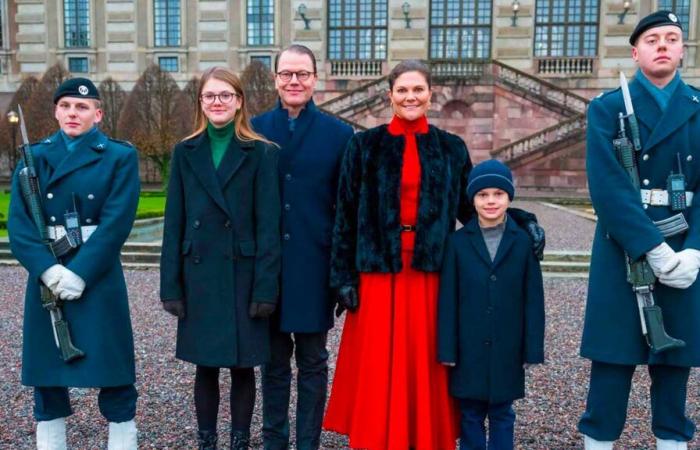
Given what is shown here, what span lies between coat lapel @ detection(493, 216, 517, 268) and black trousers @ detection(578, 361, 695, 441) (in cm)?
80

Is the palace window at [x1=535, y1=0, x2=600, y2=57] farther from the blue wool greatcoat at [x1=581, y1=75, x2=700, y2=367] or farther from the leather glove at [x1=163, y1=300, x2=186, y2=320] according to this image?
the leather glove at [x1=163, y1=300, x2=186, y2=320]

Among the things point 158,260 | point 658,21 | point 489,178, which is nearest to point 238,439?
point 489,178

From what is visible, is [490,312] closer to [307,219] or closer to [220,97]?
[307,219]

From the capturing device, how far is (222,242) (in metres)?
3.80

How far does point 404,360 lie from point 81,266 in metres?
1.90

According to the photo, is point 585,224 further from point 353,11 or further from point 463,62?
point 353,11

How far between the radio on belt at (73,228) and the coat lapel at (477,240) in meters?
2.25

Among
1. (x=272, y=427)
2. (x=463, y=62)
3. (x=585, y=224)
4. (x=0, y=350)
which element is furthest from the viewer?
(x=463, y=62)

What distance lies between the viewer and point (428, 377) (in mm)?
3850

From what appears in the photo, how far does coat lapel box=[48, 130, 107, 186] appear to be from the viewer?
383 centimetres

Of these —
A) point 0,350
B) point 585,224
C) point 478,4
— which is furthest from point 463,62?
point 0,350

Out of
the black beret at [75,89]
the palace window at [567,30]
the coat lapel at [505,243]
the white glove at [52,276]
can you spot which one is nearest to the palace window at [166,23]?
the palace window at [567,30]

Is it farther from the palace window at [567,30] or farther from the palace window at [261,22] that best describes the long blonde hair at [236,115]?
the palace window at [567,30]

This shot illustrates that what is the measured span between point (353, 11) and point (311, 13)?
2.02 meters
